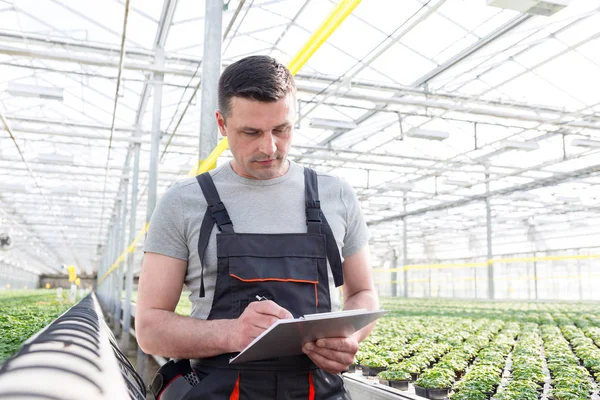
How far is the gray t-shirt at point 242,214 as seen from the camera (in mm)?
1811

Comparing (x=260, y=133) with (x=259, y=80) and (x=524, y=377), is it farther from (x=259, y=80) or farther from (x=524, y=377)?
(x=524, y=377)

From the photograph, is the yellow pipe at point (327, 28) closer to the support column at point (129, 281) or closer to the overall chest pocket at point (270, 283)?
the overall chest pocket at point (270, 283)

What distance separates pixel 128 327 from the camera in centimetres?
1349

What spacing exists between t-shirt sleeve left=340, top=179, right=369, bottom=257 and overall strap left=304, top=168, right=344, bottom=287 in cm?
13

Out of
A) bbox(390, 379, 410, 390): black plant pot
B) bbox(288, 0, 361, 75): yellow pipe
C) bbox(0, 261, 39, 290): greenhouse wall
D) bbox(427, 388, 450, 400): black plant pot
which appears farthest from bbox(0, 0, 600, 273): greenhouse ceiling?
bbox(0, 261, 39, 290): greenhouse wall

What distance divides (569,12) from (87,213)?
30585 millimetres

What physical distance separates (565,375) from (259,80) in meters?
4.41

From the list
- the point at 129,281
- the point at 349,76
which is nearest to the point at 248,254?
the point at 349,76

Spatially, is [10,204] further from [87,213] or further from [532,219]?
[532,219]

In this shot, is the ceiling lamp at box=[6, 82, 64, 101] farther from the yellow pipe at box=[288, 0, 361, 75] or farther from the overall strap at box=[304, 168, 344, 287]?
the overall strap at box=[304, 168, 344, 287]

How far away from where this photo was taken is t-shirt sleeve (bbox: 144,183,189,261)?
1.80 metres

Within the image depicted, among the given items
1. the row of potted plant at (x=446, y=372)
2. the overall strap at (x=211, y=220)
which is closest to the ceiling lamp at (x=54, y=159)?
the row of potted plant at (x=446, y=372)

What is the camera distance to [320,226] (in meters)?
1.86

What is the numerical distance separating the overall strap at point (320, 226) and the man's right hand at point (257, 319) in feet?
1.22
